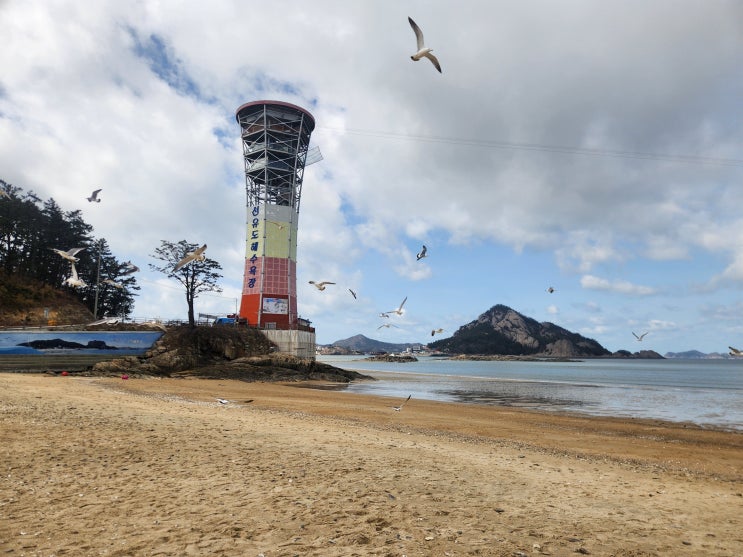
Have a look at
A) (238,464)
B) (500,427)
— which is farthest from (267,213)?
(238,464)

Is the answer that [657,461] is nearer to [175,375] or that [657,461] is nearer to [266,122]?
[175,375]

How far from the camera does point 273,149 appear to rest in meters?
62.5

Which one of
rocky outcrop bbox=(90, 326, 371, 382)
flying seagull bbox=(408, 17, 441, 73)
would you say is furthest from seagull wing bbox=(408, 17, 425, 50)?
rocky outcrop bbox=(90, 326, 371, 382)

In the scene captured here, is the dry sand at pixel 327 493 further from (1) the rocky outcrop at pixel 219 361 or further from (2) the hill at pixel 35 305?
(2) the hill at pixel 35 305

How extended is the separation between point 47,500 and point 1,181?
237 ft

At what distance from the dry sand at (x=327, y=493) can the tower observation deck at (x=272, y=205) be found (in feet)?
144

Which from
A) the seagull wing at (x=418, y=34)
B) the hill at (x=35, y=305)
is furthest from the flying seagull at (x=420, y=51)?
the hill at (x=35, y=305)

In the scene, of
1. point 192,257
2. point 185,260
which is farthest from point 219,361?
point 185,260

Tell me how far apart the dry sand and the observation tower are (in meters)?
43.8

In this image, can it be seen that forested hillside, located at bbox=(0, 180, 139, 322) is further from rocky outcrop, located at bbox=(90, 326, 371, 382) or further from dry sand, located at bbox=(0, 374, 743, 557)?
dry sand, located at bbox=(0, 374, 743, 557)

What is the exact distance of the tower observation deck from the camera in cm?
5834

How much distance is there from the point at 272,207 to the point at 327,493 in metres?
56.4

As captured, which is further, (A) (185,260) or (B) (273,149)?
(B) (273,149)

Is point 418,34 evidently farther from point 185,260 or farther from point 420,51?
point 185,260
